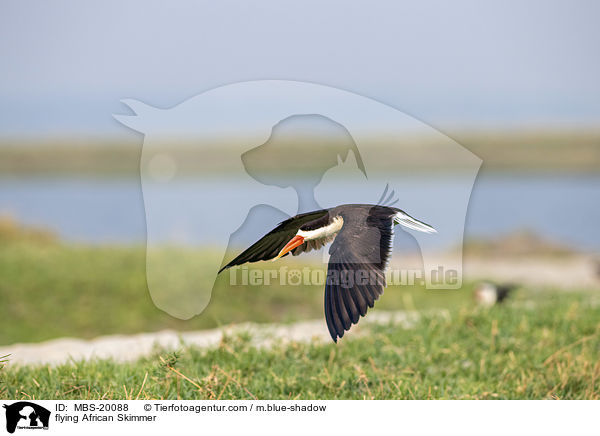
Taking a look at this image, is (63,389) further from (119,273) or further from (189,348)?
(119,273)

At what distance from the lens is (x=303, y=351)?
3.44 metres

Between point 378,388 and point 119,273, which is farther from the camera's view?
point 119,273

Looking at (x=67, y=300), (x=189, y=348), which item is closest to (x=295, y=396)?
(x=189, y=348)

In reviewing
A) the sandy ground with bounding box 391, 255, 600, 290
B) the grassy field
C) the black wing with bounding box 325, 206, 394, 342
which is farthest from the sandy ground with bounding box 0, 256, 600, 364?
the sandy ground with bounding box 391, 255, 600, 290

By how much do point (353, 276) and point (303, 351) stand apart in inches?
53.1

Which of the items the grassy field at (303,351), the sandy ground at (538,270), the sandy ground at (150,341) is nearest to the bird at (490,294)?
the grassy field at (303,351)

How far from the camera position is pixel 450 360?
350 centimetres

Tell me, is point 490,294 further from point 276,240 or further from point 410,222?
point 276,240

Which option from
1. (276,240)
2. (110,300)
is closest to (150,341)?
(110,300)

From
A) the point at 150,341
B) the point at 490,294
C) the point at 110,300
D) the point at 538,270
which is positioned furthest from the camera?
the point at 538,270

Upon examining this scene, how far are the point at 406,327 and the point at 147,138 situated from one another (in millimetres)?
1967
